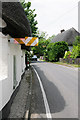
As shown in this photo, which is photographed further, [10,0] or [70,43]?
[70,43]

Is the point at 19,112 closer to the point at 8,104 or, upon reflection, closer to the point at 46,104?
the point at 8,104

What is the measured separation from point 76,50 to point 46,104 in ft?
65.1

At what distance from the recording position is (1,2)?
10.5ft

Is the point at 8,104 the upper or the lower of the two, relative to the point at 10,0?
lower

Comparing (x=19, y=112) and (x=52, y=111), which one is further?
(x=52, y=111)

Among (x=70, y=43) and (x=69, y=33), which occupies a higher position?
(x=69, y=33)

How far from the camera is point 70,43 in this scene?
39.1 m

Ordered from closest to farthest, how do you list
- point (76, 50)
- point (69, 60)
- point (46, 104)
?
point (46, 104), point (76, 50), point (69, 60)

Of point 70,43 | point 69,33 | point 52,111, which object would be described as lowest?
point 52,111

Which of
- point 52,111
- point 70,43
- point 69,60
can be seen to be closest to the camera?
point 52,111

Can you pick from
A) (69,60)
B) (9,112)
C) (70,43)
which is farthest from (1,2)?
(70,43)

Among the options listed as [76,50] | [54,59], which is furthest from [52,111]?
[54,59]

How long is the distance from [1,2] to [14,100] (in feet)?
11.2

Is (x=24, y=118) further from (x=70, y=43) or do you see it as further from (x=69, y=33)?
(x=69, y=33)
